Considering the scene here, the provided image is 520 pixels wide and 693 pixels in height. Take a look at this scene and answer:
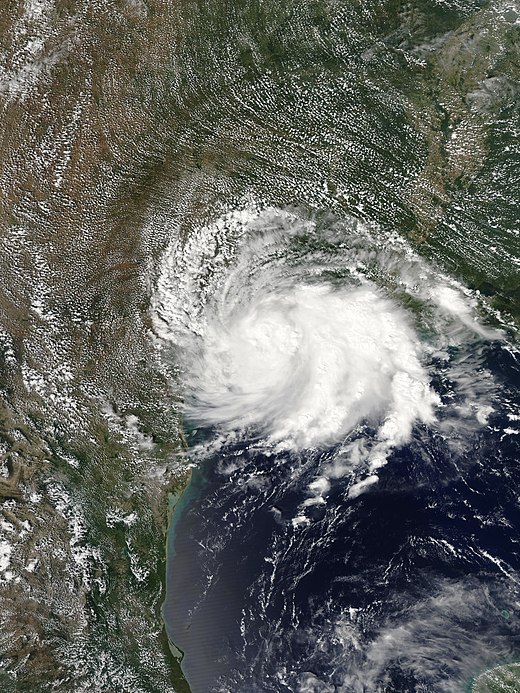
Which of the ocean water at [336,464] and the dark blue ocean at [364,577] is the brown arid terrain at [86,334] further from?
the dark blue ocean at [364,577]

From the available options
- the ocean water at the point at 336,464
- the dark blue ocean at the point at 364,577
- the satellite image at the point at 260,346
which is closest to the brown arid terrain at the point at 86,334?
the satellite image at the point at 260,346

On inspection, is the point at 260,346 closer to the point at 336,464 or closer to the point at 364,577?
the point at 336,464

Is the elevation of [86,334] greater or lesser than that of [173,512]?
greater

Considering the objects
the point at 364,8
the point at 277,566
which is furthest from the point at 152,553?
the point at 364,8

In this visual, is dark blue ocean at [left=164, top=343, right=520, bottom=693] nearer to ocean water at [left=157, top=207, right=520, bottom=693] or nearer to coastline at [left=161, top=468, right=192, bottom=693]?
ocean water at [left=157, top=207, right=520, bottom=693]

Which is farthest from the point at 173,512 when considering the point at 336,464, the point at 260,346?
the point at 260,346

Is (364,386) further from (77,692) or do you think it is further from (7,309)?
(77,692)

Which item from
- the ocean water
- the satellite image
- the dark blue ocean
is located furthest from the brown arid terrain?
the dark blue ocean

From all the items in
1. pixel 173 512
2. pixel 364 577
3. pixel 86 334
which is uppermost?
pixel 86 334
